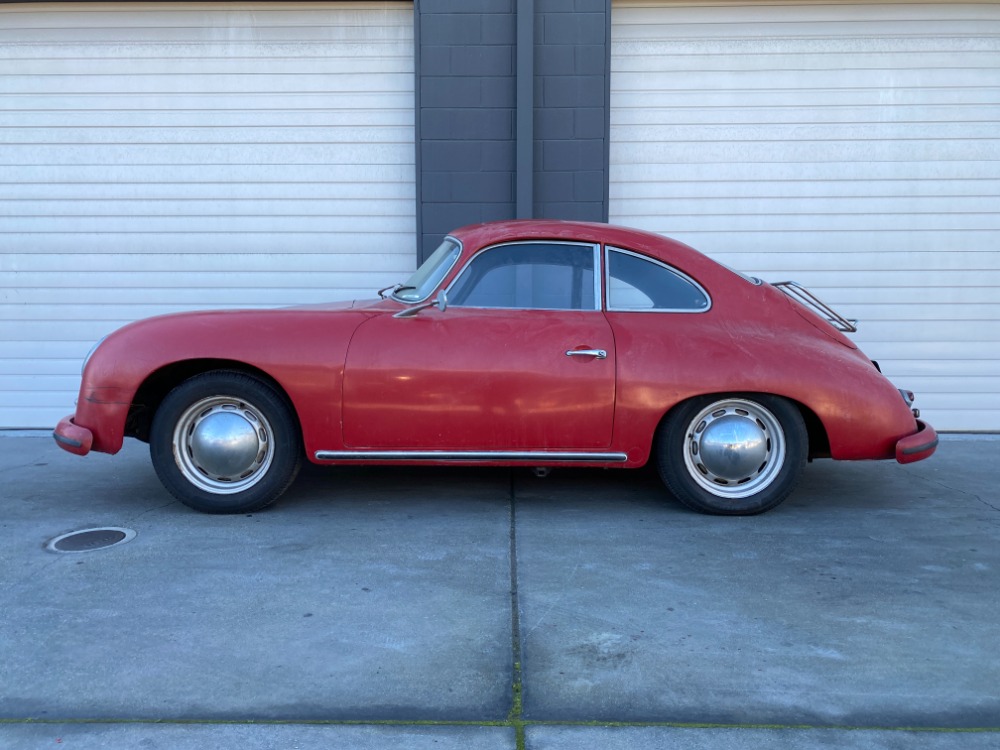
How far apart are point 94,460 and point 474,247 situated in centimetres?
323

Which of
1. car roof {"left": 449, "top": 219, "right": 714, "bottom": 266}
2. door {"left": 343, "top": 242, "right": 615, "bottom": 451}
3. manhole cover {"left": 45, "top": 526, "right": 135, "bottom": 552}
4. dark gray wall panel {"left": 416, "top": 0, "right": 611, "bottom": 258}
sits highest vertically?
dark gray wall panel {"left": 416, "top": 0, "right": 611, "bottom": 258}

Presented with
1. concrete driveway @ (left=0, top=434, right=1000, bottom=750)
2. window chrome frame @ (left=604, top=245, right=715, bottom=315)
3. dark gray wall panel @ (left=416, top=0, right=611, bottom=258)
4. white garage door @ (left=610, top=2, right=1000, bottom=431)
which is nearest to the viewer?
concrete driveway @ (left=0, top=434, right=1000, bottom=750)

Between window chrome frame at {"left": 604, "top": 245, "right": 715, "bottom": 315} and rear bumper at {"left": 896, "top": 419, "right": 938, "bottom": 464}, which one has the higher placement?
window chrome frame at {"left": 604, "top": 245, "right": 715, "bottom": 315}

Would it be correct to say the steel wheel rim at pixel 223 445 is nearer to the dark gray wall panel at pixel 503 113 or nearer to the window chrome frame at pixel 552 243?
the window chrome frame at pixel 552 243

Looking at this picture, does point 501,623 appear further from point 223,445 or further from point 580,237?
point 580,237

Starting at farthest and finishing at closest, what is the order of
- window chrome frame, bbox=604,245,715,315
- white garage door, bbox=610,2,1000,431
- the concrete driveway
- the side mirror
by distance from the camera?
white garage door, bbox=610,2,1000,431 → window chrome frame, bbox=604,245,715,315 → the side mirror → the concrete driveway

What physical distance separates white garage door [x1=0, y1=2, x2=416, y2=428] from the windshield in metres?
2.27

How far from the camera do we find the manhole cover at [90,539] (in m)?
4.74

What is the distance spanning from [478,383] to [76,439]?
6.89 feet

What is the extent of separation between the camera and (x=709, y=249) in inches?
312

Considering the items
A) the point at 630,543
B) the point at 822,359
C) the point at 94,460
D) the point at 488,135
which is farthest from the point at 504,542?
the point at 488,135

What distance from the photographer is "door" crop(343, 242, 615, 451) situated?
16.9 ft

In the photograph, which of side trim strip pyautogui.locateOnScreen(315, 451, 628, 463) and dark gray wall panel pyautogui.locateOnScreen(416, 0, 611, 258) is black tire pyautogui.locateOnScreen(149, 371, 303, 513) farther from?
dark gray wall panel pyautogui.locateOnScreen(416, 0, 611, 258)

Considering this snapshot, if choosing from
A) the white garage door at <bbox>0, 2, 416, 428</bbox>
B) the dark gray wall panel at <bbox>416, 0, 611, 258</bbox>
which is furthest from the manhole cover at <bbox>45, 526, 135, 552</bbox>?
the dark gray wall panel at <bbox>416, 0, 611, 258</bbox>
